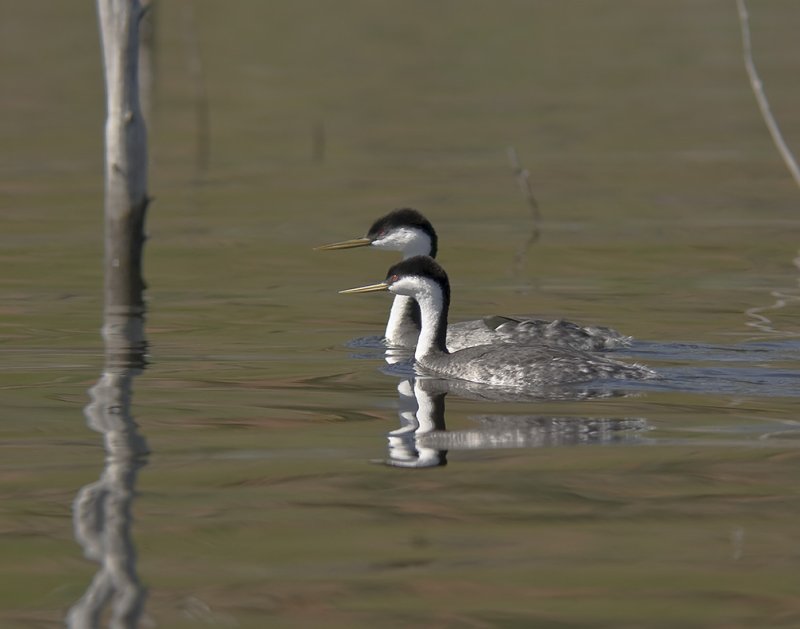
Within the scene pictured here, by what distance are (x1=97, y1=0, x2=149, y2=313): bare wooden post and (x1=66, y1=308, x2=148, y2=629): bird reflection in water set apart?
2.88 meters

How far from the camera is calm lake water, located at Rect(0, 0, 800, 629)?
24.3 feet

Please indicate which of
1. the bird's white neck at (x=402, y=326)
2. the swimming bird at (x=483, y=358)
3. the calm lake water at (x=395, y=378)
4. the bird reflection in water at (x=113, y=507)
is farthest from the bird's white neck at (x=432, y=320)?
the bird reflection in water at (x=113, y=507)

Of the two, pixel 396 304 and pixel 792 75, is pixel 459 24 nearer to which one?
A: pixel 792 75

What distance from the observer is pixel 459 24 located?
167ft

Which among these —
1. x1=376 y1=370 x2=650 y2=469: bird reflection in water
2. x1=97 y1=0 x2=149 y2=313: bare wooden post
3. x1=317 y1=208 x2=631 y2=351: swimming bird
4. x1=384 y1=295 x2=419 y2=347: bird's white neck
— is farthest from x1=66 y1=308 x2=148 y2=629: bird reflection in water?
x1=97 y1=0 x2=149 y2=313: bare wooden post

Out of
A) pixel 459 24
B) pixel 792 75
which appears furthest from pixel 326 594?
pixel 459 24

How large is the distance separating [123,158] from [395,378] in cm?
422

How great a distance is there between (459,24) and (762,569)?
44.4 m

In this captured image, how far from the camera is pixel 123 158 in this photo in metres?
15.6

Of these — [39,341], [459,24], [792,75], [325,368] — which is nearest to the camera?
[325,368]

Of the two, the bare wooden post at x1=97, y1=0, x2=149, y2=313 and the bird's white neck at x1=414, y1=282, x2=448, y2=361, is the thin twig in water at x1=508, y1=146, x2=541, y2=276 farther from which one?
the bird's white neck at x1=414, y1=282, x2=448, y2=361

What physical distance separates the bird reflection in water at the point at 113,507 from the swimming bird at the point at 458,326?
2.36m

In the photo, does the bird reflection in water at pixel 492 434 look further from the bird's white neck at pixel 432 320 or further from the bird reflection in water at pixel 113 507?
the bird's white neck at pixel 432 320

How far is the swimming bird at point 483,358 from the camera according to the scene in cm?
1176
